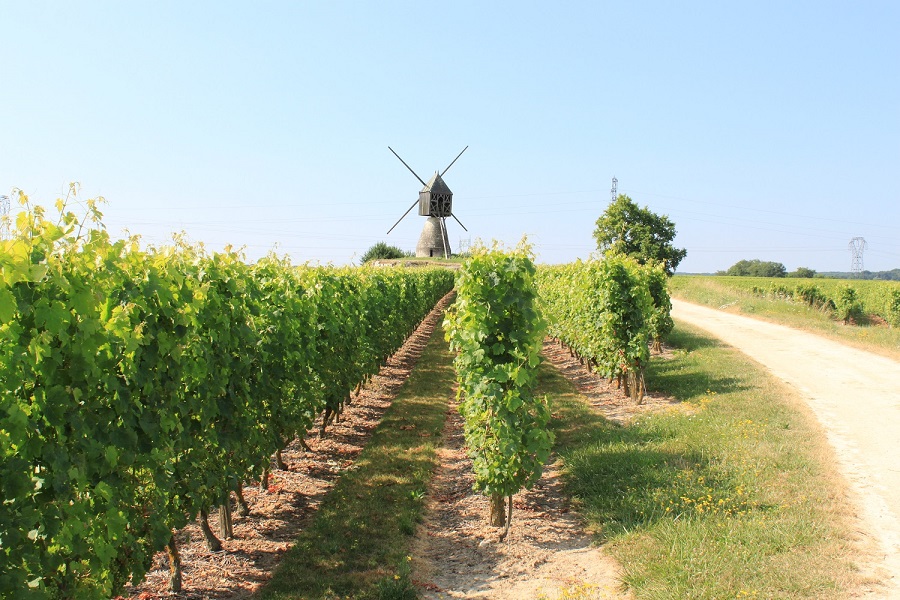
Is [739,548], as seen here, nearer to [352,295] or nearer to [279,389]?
[279,389]

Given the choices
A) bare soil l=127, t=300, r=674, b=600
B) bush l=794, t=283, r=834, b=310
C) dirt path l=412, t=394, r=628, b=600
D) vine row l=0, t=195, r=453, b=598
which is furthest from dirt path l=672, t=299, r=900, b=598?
bush l=794, t=283, r=834, b=310

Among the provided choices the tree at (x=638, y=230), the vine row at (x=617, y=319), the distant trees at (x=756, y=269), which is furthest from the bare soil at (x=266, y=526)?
the distant trees at (x=756, y=269)

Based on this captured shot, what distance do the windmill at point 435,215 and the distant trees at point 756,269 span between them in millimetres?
52283

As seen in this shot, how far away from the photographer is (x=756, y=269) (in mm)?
103562

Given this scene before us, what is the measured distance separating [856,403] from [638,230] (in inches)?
1949

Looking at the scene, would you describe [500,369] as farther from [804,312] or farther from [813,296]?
[813,296]

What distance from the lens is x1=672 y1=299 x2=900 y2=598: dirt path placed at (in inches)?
226

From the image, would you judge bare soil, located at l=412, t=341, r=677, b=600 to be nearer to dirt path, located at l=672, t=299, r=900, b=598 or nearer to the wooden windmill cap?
dirt path, located at l=672, t=299, r=900, b=598

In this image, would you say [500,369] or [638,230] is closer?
[500,369]

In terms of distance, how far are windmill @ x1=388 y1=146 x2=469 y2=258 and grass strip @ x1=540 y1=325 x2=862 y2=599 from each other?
177 feet

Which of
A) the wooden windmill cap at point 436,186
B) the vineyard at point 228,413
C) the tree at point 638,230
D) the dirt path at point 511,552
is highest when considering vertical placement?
the wooden windmill cap at point 436,186

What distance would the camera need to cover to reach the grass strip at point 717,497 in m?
4.59

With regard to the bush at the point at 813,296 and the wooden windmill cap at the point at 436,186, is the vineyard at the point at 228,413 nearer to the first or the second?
the bush at the point at 813,296

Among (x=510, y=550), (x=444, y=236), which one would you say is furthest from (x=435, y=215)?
(x=510, y=550)
